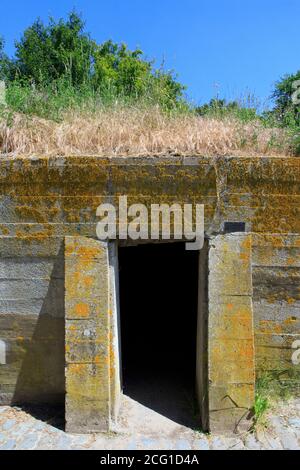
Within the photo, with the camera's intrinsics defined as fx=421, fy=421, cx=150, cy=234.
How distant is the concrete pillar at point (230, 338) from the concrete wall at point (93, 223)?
0.82ft

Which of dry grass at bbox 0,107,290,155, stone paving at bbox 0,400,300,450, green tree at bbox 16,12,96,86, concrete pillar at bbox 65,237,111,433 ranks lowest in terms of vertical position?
stone paving at bbox 0,400,300,450

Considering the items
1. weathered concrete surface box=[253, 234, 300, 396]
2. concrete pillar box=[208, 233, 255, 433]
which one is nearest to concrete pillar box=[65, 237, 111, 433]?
concrete pillar box=[208, 233, 255, 433]

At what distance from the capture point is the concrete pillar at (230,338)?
3.80 m

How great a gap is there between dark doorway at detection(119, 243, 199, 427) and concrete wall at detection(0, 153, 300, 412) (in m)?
1.01

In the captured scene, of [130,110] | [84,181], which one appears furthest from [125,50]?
[84,181]

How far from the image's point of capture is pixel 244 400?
380 centimetres

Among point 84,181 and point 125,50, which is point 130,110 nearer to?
point 84,181

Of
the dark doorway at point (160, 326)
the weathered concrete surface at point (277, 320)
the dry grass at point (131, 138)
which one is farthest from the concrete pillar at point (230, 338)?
the dry grass at point (131, 138)

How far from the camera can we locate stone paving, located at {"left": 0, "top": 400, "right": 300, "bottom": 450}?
11.9 ft

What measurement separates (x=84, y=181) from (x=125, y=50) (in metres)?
24.4

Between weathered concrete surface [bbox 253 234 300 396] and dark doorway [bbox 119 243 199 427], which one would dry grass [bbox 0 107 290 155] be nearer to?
weathered concrete surface [bbox 253 234 300 396]

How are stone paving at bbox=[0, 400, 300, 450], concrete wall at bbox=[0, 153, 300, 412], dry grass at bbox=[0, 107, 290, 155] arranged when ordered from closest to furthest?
stone paving at bbox=[0, 400, 300, 450] < concrete wall at bbox=[0, 153, 300, 412] < dry grass at bbox=[0, 107, 290, 155]
